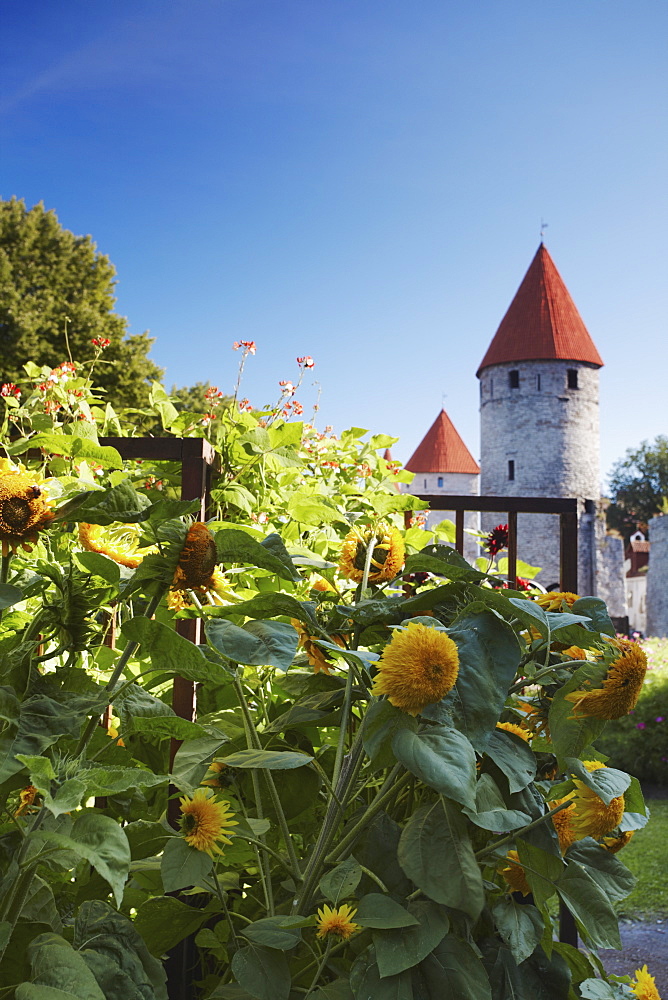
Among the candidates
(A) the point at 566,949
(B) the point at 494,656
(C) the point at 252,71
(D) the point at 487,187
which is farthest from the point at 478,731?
(D) the point at 487,187

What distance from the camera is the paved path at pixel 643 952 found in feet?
8.24

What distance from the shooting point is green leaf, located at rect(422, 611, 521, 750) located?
72 cm

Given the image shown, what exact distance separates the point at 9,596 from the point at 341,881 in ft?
1.39

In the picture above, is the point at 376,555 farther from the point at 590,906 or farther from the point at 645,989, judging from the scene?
the point at 645,989

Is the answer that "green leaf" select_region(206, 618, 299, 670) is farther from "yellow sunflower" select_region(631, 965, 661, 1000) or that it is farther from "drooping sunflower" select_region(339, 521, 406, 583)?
"yellow sunflower" select_region(631, 965, 661, 1000)

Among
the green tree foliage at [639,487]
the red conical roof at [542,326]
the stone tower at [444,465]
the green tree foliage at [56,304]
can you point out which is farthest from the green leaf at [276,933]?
the green tree foliage at [639,487]

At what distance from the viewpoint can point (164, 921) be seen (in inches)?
34.9

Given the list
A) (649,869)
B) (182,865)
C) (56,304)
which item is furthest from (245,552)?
(56,304)

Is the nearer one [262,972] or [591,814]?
[262,972]

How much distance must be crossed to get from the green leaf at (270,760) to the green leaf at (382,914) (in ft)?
0.47

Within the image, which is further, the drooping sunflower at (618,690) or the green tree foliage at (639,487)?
the green tree foliage at (639,487)

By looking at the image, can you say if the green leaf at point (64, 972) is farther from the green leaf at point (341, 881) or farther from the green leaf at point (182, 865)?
the green leaf at point (341, 881)

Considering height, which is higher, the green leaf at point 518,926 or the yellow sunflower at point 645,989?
the green leaf at point 518,926

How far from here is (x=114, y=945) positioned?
2.24ft
